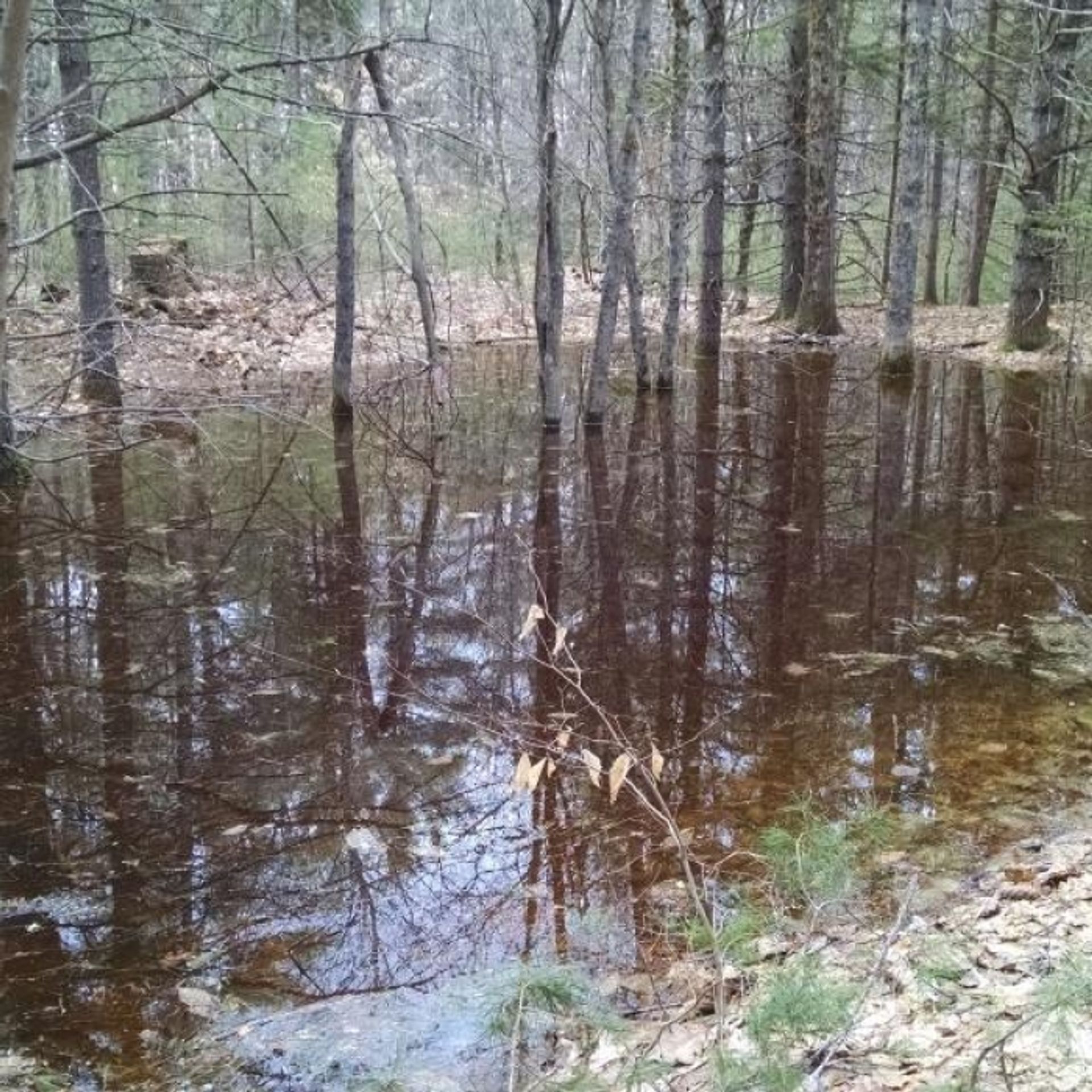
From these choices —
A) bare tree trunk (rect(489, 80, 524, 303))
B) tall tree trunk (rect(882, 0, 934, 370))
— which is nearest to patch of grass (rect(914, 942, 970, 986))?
tall tree trunk (rect(882, 0, 934, 370))

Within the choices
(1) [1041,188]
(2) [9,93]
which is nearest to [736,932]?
(2) [9,93]

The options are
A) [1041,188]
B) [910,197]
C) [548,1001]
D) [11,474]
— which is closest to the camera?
[548,1001]

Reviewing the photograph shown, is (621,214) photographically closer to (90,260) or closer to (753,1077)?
(90,260)

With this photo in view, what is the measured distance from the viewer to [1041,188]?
53.8 ft

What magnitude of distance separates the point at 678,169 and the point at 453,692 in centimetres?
982

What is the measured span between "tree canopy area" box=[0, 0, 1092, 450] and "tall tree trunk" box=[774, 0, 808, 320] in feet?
0.25

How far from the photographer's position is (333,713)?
5.29m

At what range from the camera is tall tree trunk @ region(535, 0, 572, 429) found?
10.7 m

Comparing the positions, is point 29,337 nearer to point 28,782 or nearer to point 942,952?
point 28,782

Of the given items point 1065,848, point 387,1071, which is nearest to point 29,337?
point 387,1071

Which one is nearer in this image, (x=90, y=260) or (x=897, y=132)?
(x=90, y=260)

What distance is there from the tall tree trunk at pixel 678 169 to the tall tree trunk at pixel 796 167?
5013 millimetres

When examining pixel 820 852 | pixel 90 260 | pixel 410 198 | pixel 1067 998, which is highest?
pixel 410 198

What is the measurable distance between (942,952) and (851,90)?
65.8 ft
